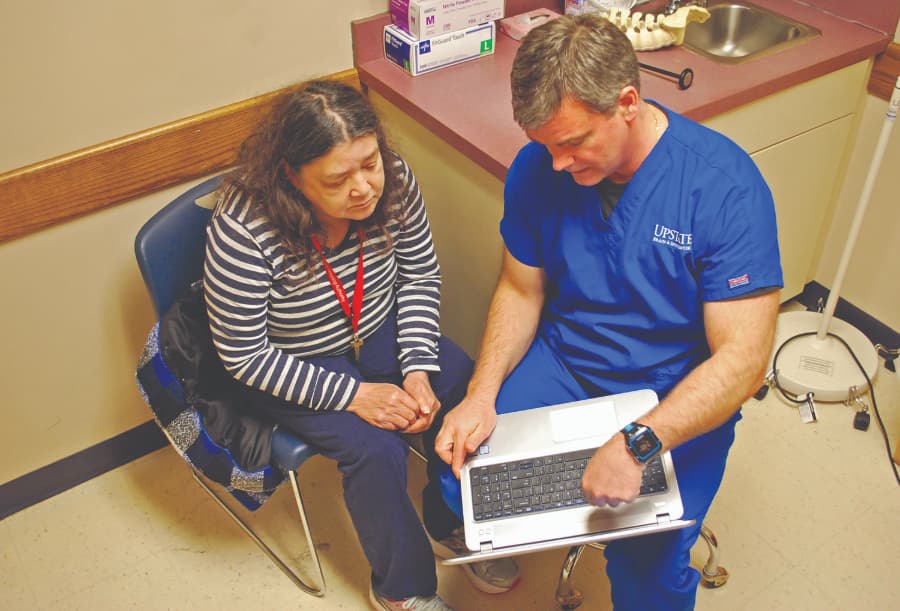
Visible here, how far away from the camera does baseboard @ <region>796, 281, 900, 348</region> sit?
231cm

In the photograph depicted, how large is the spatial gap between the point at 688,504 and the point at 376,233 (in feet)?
2.45

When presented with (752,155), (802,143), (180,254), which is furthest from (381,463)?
(802,143)

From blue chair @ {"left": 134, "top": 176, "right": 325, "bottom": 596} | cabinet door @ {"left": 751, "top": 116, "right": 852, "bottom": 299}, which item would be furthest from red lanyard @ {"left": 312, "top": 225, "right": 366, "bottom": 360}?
cabinet door @ {"left": 751, "top": 116, "right": 852, "bottom": 299}

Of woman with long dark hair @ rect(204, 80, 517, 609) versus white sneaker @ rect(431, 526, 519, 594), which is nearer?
woman with long dark hair @ rect(204, 80, 517, 609)

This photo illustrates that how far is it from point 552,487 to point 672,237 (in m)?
0.45

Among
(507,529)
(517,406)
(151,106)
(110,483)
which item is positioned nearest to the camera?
(507,529)

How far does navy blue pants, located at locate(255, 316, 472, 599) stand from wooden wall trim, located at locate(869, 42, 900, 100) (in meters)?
1.26

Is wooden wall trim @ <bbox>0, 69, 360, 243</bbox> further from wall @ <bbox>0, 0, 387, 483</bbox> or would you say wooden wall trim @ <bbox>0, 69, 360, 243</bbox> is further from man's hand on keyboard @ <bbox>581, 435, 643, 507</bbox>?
man's hand on keyboard @ <bbox>581, 435, 643, 507</bbox>

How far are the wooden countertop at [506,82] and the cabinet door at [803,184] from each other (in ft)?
0.56

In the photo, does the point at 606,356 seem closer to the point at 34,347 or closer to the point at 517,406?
the point at 517,406

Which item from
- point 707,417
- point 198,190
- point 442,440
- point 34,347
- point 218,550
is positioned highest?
point 198,190

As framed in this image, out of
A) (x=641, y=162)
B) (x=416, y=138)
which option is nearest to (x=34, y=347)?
(x=416, y=138)

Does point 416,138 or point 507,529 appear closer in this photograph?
point 507,529

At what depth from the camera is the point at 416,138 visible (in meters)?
1.93
